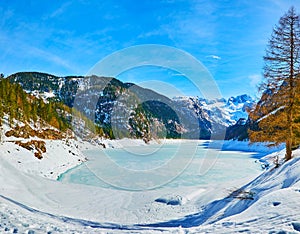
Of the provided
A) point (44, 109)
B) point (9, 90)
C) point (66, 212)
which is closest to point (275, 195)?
point (66, 212)

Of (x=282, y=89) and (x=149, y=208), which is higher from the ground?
(x=282, y=89)

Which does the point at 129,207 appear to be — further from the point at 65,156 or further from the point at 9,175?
the point at 65,156

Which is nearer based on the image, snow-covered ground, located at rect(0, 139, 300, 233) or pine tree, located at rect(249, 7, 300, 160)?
snow-covered ground, located at rect(0, 139, 300, 233)

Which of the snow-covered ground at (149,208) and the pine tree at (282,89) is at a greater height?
the pine tree at (282,89)

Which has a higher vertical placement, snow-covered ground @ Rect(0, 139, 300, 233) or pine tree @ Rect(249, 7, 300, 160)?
pine tree @ Rect(249, 7, 300, 160)

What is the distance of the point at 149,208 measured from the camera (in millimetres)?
16281

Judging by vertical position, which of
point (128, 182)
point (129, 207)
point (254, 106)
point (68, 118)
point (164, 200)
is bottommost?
point (129, 207)

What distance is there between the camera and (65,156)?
157 ft

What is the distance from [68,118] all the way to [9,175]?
11321 centimetres

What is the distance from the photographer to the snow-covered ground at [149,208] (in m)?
8.09

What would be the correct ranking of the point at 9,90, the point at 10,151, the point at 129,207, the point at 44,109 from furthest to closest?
the point at 44,109 < the point at 9,90 < the point at 10,151 < the point at 129,207

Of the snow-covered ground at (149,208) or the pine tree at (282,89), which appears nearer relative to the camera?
the snow-covered ground at (149,208)

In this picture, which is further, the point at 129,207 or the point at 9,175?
the point at 9,175

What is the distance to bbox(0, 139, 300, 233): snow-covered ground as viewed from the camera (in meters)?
8.09
